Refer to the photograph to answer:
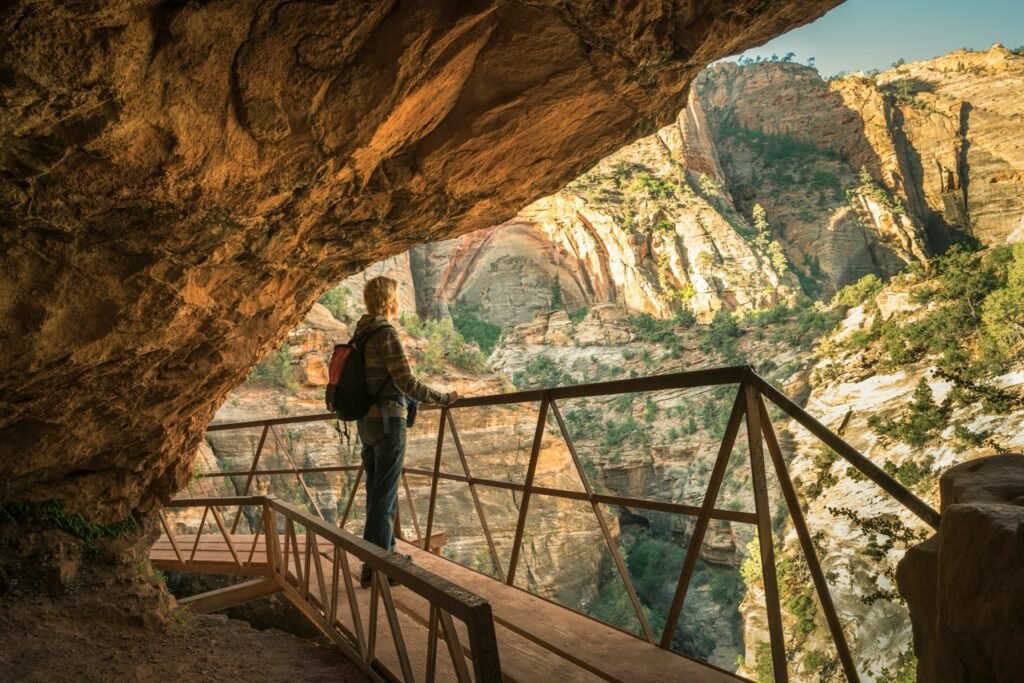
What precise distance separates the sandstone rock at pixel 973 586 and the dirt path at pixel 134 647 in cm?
243

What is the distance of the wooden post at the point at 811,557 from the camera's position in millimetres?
1683

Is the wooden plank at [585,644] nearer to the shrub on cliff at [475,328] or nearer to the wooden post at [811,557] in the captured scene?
the wooden post at [811,557]

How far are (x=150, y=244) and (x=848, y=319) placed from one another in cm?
2920

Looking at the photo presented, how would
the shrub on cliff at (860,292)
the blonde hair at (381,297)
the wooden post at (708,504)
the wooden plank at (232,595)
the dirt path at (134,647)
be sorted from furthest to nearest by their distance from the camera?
1. the shrub on cliff at (860,292)
2. the wooden plank at (232,595)
3. the blonde hair at (381,297)
4. the dirt path at (134,647)
5. the wooden post at (708,504)

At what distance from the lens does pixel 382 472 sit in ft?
9.93

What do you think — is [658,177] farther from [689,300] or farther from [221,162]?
[221,162]

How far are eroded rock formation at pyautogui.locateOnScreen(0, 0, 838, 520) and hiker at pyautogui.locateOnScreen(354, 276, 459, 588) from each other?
0.72 metres

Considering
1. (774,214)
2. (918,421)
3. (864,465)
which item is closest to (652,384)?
(864,465)

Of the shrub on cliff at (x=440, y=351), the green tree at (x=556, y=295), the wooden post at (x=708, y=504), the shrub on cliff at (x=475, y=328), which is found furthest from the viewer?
the green tree at (x=556, y=295)

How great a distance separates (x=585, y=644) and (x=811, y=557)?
1024mm

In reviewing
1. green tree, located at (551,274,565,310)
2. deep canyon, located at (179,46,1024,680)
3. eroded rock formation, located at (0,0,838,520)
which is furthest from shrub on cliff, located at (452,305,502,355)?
eroded rock formation, located at (0,0,838,520)

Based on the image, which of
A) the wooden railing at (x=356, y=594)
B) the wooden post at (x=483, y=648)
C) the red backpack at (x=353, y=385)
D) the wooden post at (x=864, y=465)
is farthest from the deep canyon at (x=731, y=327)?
the wooden post at (x=483, y=648)

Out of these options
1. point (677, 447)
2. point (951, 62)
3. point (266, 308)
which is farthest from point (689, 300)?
point (266, 308)

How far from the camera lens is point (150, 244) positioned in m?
2.58
